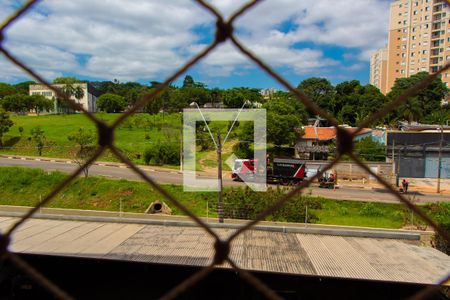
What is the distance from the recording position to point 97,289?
183 inches

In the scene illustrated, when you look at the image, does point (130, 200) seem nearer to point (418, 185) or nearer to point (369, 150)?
point (369, 150)

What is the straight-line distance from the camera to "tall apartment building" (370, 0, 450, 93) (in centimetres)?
2772

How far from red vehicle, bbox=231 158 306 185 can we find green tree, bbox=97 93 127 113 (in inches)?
618

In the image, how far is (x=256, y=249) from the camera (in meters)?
4.67

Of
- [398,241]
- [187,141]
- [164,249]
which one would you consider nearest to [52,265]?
[164,249]

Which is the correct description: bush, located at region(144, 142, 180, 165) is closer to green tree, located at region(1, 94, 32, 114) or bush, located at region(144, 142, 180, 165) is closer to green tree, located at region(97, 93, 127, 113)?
green tree, located at region(97, 93, 127, 113)

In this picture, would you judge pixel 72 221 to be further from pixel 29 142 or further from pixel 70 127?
pixel 70 127

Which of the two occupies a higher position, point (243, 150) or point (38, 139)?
point (38, 139)

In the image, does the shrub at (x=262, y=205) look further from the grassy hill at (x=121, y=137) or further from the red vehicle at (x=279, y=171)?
the grassy hill at (x=121, y=137)

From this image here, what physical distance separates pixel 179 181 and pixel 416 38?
1099 inches

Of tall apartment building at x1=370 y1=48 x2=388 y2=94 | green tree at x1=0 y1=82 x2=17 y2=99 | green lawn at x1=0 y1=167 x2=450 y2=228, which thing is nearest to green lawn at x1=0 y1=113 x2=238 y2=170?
green lawn at x1=0 y1=167 x2=450 y2=228

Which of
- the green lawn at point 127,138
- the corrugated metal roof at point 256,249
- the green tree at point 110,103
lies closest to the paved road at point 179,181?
the green lawn at point 127,138

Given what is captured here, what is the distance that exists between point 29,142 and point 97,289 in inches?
631

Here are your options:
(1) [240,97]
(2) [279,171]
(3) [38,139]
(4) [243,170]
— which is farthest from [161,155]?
(1) [240,97]
